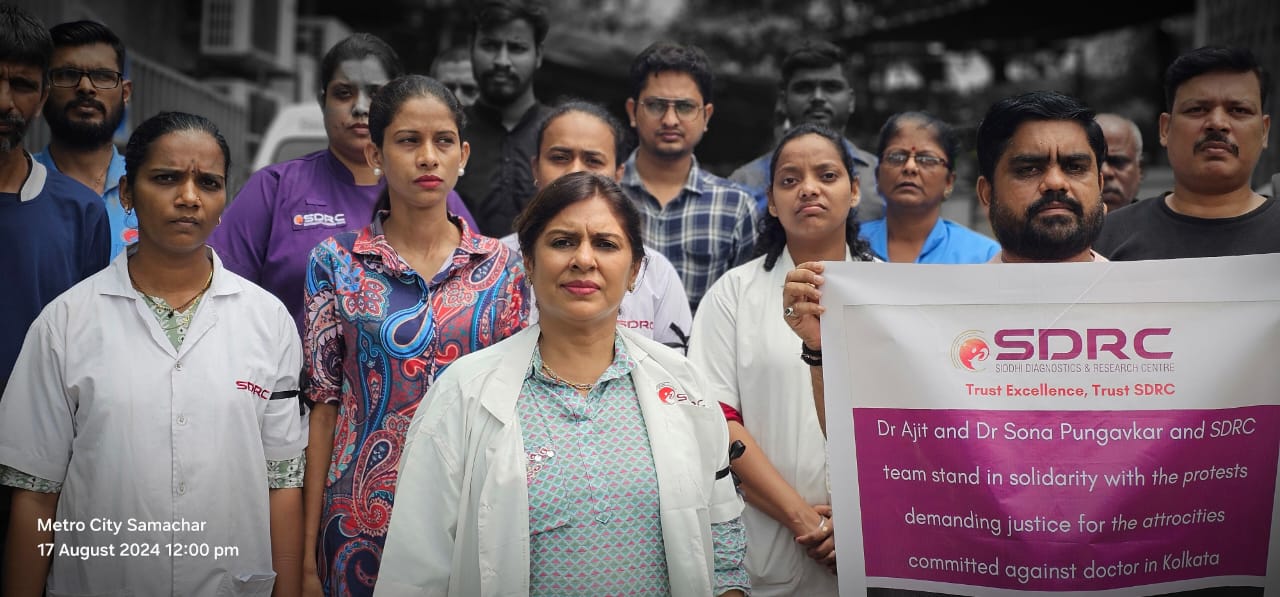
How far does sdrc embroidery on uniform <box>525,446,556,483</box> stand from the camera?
288 centimetres

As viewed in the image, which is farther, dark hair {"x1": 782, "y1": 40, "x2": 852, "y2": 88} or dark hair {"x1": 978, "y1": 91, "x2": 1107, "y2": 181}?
dark hair {"x1": 782, "y1": 40, "x2": 852, "y2": 88}

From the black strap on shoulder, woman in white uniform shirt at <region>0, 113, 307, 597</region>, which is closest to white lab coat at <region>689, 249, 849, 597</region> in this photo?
the black strap on shoulder

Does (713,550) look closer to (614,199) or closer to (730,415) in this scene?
(730,415)

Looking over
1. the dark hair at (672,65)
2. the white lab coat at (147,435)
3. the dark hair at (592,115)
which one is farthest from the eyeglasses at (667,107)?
the white lab coat at (147,435)

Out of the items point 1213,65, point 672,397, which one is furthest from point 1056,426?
point 1213,65

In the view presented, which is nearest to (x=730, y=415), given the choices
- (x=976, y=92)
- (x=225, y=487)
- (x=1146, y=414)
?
(x=1146, y=414)

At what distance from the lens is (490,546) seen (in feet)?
9.27

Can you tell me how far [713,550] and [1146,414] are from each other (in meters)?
1.31

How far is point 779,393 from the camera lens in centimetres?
364

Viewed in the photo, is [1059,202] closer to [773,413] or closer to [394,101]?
[773,413]

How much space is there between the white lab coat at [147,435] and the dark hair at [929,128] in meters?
3.03

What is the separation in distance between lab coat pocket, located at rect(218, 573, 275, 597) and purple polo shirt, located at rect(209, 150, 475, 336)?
3.49 ft

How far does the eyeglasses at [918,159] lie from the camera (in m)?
→ 4.89

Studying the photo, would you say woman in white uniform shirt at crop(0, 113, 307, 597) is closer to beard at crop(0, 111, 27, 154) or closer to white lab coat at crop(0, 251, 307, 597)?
white lab coat at crop(0, 251, 307, 597)
